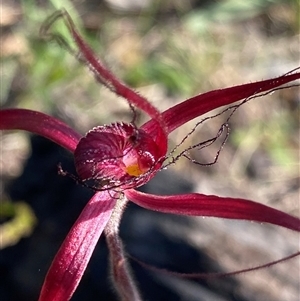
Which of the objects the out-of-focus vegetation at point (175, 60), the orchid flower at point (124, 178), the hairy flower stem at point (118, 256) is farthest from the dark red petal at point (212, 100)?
the out-of-focus vegetation at point (175, 60)

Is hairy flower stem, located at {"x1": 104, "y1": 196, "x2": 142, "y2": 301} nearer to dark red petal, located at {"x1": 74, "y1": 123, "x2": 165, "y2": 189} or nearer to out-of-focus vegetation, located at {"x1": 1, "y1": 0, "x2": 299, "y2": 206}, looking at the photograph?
dark red petal, located at {"x1": 74, "y1": 123, "x2": 165, "y2": 189}

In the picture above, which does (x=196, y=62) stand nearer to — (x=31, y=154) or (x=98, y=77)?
(x=31, y=154)

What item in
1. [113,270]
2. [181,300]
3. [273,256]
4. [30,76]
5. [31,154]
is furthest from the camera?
[30,76]

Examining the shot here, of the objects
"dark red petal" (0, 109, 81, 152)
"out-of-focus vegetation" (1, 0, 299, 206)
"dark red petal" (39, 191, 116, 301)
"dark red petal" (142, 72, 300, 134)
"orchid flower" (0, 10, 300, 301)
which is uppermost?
"out-of-focus vegetation" (1, 0, 299, 206)

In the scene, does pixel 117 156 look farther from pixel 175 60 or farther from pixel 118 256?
pixel 175 60

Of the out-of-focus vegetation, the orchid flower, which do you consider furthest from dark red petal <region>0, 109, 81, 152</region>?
the out-of-focus vegetation

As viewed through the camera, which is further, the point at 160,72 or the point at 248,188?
the point at 160,72

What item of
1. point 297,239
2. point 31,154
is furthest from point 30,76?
point 297,239
